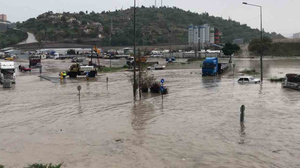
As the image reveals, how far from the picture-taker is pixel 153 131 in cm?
1667

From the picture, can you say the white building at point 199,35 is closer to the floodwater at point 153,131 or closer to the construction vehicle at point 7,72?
the construction vehicle at point 7,72

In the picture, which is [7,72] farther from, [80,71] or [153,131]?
[153,131]

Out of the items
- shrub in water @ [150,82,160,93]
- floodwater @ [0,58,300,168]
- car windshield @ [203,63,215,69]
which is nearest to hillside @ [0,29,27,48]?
car windshield @ [203,63,215,69]

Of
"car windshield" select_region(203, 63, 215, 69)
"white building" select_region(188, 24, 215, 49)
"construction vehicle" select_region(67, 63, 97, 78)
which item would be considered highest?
"white building" select_region(188, 24, 215, 49)

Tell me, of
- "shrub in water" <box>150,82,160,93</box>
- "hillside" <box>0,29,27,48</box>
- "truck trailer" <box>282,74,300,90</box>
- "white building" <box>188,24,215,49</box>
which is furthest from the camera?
"hillside" <box>0,29,27,48</box>

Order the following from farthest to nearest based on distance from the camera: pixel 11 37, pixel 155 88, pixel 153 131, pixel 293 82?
pixel 11 37
pixel 293 82
pixel 155 88
pixel 153 131

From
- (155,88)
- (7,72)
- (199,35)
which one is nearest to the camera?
(155,88)

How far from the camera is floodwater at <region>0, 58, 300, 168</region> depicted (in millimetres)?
12602

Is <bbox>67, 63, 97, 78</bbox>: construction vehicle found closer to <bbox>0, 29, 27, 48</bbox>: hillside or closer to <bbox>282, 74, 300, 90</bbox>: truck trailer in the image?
<bbox>282, 74, 300, 90</bbox>: truck trailer

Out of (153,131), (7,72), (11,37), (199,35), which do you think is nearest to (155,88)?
(153,131)

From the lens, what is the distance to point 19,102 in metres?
27.1

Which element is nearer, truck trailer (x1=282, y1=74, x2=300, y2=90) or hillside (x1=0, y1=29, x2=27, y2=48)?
truck trailer (x1=282, y1=74, x2=300, y2=90)

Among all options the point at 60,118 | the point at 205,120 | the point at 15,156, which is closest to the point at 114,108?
the point at 60,118

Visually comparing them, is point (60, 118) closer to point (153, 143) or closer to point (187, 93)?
point (153, 143)
